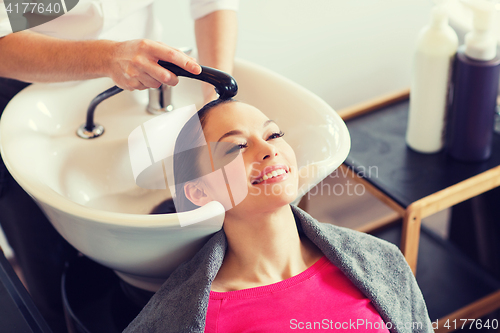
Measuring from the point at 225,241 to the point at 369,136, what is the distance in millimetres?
620

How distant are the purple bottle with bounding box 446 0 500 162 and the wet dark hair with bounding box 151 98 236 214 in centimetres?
57

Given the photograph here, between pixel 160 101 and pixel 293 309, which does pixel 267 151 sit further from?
pixel 160 101

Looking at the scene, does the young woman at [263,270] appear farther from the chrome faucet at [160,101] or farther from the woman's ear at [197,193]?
the chrome faucet at [160,101]

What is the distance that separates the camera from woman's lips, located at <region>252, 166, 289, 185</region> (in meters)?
0.71

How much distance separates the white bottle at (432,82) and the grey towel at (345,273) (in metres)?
0.40

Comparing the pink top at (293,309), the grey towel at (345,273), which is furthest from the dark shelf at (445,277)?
the pink top at (293,309)

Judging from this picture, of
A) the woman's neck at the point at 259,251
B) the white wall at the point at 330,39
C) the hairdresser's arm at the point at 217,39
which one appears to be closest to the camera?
the woman's neck at the point at 259,251

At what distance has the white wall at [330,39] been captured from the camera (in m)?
1.28

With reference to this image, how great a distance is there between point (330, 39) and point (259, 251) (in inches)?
32.2

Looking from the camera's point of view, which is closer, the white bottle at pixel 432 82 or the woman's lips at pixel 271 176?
the woman's lips at pixel 271 176

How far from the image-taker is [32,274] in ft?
3.53

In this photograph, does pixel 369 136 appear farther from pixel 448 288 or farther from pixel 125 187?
pixel 125 187

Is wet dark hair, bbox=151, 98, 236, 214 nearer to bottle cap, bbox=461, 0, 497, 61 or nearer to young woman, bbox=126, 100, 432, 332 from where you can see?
young woman, bbox=126, 100, 432, 332

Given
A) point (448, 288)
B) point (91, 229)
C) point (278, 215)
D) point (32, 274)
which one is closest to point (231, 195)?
point (278, 215)
